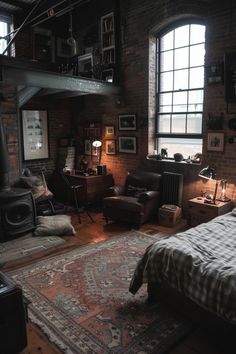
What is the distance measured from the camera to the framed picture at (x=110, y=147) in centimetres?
652

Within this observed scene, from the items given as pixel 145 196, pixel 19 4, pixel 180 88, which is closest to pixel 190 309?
pixel 145 196

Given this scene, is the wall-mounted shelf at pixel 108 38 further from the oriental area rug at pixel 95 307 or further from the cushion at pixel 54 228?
the oriental area rug at pixel 95 307

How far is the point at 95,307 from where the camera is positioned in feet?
9.25

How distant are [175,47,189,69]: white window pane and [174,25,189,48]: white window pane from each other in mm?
104

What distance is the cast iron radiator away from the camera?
530cm

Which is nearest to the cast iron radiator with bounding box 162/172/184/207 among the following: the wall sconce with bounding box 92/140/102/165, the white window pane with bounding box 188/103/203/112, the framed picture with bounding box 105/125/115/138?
the white window pane with bounding box 188/103/203/112

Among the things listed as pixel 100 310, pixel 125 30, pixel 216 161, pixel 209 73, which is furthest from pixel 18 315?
pixel 125 30

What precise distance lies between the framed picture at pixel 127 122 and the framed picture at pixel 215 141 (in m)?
1.69

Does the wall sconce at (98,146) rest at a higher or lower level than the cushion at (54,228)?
higher

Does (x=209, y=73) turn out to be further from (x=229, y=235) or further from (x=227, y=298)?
(x=227, y=298)

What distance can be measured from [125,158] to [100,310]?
398 centimetres

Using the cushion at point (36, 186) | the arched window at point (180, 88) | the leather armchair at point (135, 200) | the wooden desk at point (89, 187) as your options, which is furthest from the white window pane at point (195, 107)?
the cushion at point (36, 186)

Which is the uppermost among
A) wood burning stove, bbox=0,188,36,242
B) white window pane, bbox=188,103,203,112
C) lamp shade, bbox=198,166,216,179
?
white window pane, bbox=188,103,203,112

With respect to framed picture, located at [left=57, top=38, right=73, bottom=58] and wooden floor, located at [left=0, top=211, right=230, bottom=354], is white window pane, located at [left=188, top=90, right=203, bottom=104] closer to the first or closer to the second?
wooden floor, located at [left=0, top=211, right=230, bottom=354]
